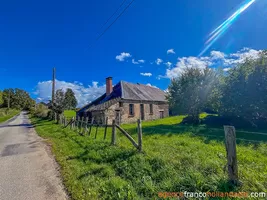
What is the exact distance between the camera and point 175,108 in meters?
18.8

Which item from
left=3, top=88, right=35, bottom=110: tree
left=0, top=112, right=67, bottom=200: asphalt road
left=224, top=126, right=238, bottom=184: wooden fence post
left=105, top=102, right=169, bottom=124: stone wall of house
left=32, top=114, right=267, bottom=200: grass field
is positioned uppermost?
left=3, top=88, right=35, bottom=110: tree

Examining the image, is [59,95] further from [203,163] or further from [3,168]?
[203,163]

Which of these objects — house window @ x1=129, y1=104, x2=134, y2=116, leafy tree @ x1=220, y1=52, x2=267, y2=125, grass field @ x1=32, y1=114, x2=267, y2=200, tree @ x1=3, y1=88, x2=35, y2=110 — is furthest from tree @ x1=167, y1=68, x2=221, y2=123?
tree @ x1=3, y1=88, x2=35, y2=110

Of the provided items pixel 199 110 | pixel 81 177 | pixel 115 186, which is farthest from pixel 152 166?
pixel 199 110

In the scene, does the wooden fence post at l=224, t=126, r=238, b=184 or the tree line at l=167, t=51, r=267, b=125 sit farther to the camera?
the tree line at l=167, t=51, r=267, b=125

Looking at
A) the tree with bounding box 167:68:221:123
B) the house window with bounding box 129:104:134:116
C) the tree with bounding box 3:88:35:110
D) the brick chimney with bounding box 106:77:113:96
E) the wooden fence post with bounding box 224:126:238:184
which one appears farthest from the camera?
the tree with bounding box 3:88:35:110

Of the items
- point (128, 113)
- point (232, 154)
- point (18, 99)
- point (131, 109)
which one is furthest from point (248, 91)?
point (18, 99)

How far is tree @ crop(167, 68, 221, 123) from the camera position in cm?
1644

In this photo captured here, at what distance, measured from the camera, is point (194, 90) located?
1691cm

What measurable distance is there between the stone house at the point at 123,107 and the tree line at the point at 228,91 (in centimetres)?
642

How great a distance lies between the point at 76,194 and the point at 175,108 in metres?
16.3

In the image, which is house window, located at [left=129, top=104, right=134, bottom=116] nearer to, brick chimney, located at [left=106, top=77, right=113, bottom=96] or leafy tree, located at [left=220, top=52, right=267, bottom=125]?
brick chimney, located at [left=106, top=77, right=113, bottom=96]

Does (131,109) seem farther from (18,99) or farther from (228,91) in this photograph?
(18,99)

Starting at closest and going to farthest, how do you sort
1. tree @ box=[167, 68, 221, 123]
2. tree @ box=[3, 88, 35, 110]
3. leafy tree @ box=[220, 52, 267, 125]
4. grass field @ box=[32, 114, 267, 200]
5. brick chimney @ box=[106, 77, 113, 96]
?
grass field @ box=[32, 114, 267, 200] < leafy tree @ box=[220, 52, 267, 125] < tree @ box=[167, 68, 221, 123] < brick chimney @ box=[106, 77, 113, 96] < tree @ box=[3, 88, 35, 110]
